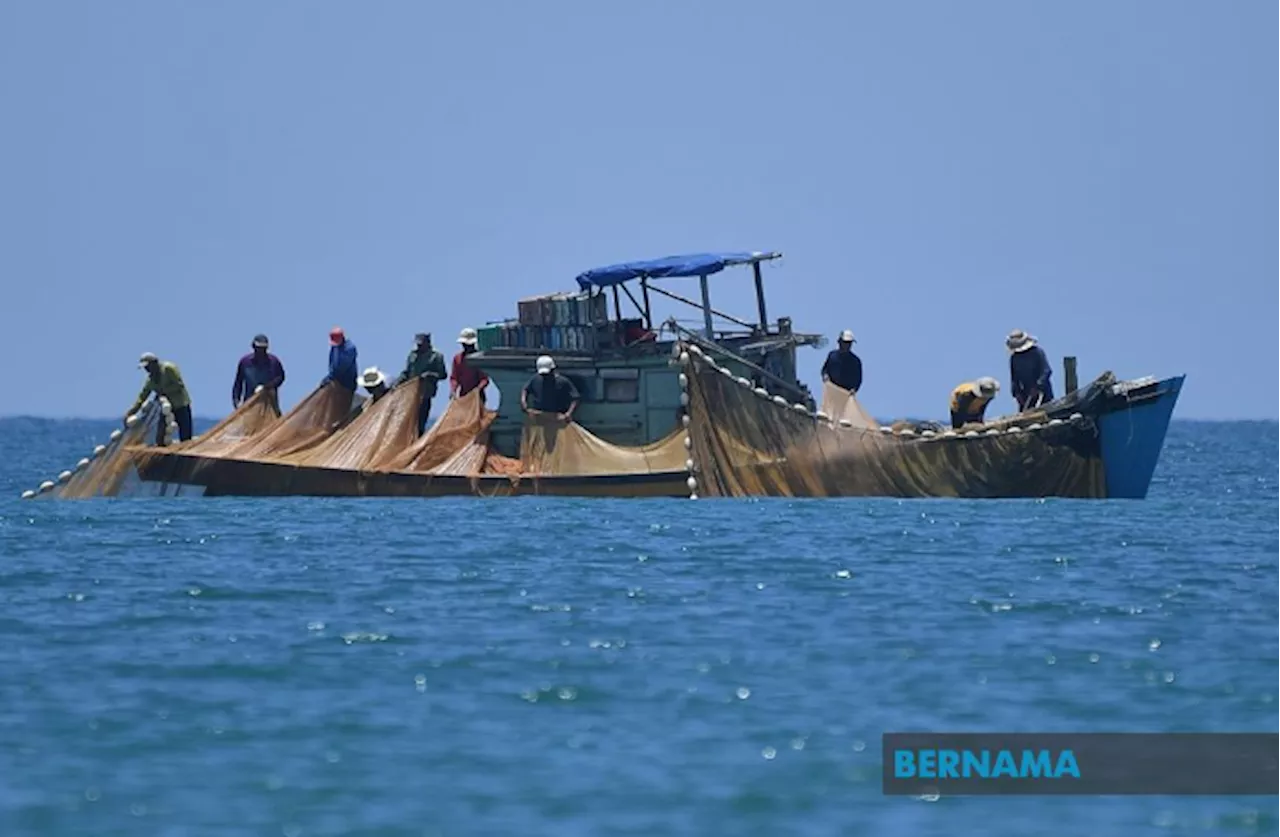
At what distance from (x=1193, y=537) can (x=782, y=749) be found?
14.7m

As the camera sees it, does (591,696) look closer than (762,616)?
Yes

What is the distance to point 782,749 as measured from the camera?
600 inches

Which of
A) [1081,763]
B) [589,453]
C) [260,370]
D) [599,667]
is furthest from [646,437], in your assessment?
[1081,763]

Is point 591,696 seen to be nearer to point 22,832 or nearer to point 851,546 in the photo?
point 22,832

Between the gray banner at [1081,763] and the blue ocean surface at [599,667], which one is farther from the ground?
the blue ocean surface at [599,667]

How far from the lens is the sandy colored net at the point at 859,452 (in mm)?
31359

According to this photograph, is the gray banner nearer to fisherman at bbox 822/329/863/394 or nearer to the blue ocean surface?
the blue ocean surface

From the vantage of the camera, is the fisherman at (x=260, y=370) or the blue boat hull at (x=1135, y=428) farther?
the fisherman at (x=260, y=370)

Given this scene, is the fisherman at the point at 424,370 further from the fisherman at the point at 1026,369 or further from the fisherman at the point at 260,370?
the fisherman at the point at 1026,369

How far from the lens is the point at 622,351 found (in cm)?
A: 3297

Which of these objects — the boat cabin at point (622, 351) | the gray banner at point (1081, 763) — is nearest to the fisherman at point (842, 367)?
the boat cabin at point (622, 351)

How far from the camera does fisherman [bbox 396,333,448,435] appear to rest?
3416 centimetres

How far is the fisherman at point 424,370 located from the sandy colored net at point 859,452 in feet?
13.3

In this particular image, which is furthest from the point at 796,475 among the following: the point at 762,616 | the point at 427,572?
the point at 762,616
